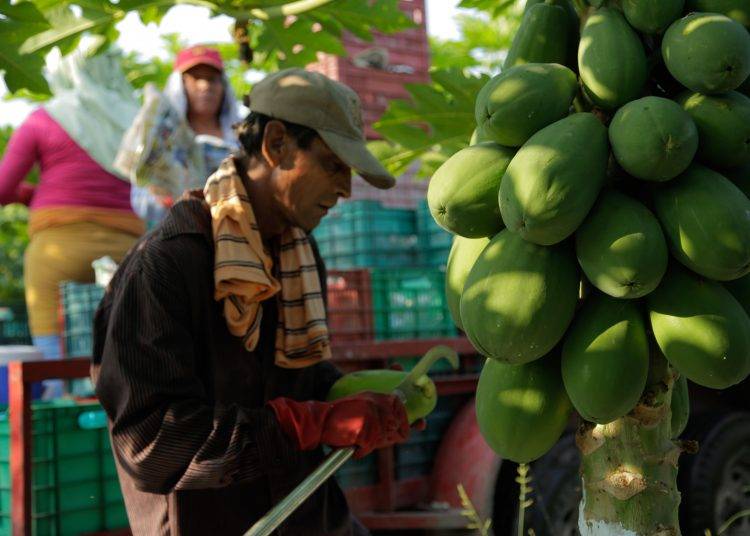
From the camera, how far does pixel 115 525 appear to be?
3010 mm

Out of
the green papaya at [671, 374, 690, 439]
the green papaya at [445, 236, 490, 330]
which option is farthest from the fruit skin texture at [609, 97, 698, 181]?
the green papaya at [671, 374, 690, 439]

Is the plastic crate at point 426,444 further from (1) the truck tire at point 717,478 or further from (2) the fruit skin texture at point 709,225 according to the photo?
(2) the fruit skin texture at point 709,225

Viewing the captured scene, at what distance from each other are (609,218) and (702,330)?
7.1 inches

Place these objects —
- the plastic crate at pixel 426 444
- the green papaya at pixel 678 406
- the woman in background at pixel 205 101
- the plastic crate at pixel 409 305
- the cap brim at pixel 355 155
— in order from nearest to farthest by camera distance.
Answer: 1. the green papaya at pixel 678 406
2. the cap brim at pixel 355 155
3. the plastic crate at pixel 426 444
4. the plastic crate at pixel 409 305
5. the woman in background at pixel 205 101

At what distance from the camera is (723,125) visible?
1247mm

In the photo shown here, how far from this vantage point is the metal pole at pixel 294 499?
1968 mm

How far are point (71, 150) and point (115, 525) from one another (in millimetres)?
2186

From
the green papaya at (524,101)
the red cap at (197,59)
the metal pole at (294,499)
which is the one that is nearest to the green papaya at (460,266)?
the green papaya at (524,101)

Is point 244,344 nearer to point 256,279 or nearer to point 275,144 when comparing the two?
point 256,279

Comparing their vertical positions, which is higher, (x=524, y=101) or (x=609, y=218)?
(x=524, y=101)

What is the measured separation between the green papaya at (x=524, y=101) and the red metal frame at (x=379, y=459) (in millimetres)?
1926

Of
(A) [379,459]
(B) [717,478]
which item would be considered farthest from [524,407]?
(B) [717,478]

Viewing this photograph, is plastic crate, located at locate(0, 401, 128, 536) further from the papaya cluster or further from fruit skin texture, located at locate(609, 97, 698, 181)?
fruit skin texture, located at locate(609, 97, 698, 181)

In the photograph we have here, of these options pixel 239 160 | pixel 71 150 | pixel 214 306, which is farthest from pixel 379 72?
pixel 214 306
